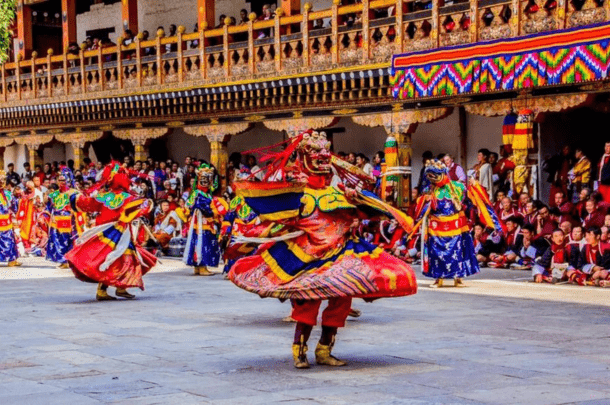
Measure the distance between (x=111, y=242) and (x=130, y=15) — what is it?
45.3 feet

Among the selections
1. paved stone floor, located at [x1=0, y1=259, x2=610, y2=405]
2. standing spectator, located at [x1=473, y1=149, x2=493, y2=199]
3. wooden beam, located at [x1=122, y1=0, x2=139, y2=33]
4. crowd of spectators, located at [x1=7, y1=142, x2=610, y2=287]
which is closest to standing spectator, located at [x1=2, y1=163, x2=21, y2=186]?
wooden beam, located at [x1=122, y1=0, x2=139, y2=33]

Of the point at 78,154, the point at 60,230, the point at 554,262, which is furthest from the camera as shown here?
the point at 78,154

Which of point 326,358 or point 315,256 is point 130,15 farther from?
point 326,358

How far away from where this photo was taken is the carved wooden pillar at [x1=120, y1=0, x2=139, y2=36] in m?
25.1

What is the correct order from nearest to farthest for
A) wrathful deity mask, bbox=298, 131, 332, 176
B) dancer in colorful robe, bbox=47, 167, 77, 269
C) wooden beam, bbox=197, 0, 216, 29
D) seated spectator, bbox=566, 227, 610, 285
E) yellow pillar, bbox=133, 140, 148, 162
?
wrathful deity mask, bbox=298, 131, 332, 176
seated spectator, bbox=566, 227, 610, 285
dancer in colorful robe, bbox=47, 167, 77, 269
wooden beam, bbox=197, 0, 216, 29
yellow pillar, bbox=133, 140, 148, 162

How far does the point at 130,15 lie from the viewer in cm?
2517

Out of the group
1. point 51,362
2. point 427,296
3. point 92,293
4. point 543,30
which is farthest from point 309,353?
point 543,30

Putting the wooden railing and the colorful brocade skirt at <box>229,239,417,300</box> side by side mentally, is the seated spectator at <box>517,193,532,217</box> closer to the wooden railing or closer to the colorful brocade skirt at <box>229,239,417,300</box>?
the wooden railing

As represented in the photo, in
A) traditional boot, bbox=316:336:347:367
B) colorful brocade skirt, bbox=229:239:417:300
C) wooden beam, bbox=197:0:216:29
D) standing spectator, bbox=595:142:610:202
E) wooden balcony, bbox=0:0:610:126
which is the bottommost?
traditional boot, bbox=316:336:347:367

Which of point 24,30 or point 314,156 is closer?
point 314,156

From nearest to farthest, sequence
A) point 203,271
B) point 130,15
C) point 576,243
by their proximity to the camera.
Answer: point 576,243
point 203,271
point 130,15

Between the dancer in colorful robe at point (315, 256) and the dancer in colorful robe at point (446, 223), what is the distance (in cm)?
562

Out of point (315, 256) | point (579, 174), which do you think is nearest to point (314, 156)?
point (315, 256)

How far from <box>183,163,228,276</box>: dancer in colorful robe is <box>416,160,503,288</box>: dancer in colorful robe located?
3417 mm
